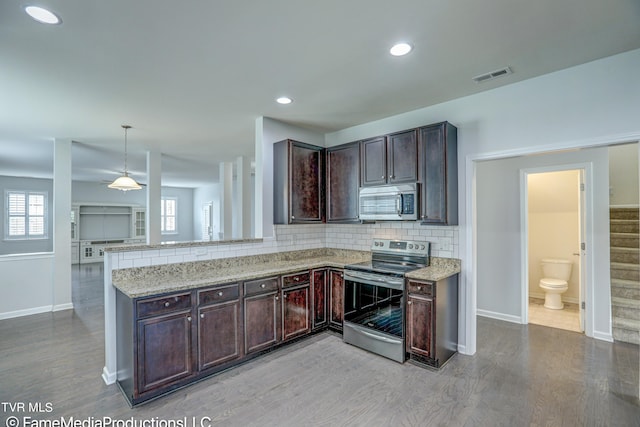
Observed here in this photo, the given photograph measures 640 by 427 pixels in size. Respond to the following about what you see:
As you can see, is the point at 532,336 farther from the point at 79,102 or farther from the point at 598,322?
the point at 79,102

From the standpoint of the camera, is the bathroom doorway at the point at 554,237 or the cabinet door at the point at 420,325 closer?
the cabinet door at the point at 420,325

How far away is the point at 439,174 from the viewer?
3258mm

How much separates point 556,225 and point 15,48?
7.13 meters

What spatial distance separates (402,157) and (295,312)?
85.4 inches

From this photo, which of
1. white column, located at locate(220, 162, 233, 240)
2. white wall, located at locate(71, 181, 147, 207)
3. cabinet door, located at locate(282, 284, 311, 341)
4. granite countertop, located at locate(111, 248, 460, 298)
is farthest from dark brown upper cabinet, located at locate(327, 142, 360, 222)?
white wall, located at locate(71, 181, 147, 207)

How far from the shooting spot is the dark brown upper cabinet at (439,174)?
322 centimetres

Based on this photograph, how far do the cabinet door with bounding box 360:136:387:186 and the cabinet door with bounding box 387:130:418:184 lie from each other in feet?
0.22

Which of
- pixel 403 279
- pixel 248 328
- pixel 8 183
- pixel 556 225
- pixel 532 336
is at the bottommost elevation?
pixel 532 336

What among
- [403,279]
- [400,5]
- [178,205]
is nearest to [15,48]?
[400,5]

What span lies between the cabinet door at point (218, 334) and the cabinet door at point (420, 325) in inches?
67.6

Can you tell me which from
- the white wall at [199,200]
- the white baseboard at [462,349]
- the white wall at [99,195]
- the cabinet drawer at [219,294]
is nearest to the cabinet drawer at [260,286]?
the cabinet drawer at [219,294]

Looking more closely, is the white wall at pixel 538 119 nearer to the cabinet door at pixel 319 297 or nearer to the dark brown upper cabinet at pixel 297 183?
the dark brown upper cabinet at pixel 297 183

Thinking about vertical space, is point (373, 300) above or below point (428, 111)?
below

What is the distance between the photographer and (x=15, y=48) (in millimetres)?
2318
